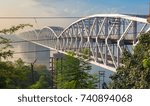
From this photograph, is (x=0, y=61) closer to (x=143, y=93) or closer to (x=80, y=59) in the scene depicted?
(x=143, y=93)

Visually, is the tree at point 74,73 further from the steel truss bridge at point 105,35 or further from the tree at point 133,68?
the steel truss bridge at point 105,35

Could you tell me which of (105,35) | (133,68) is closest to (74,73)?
(133,68)

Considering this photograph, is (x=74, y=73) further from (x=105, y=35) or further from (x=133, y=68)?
(x=105, y=35)

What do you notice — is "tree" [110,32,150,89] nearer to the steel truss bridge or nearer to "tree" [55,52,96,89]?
"tree" [55,52,96,89]

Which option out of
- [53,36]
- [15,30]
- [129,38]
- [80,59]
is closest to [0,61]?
[15,30]

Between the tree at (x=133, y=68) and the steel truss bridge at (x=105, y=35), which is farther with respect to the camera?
the steel truss bridge at (x=105, y=35)

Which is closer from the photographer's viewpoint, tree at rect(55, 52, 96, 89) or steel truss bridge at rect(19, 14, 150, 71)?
tree at rect(55, 52, 96, 89)

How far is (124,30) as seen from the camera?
4784 centimetres

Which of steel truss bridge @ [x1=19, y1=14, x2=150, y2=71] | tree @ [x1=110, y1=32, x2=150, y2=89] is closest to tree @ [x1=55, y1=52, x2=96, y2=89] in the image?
tree @ [x1=110, y1=32, x2=150, y2=89]

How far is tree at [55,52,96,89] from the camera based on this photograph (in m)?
19.2

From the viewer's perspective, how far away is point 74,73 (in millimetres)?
20469

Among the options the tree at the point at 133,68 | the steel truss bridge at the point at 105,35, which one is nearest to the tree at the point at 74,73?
the tree at the point at 133,68

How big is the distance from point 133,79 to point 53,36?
64.5 meters

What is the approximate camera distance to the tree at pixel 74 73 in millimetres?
19188
